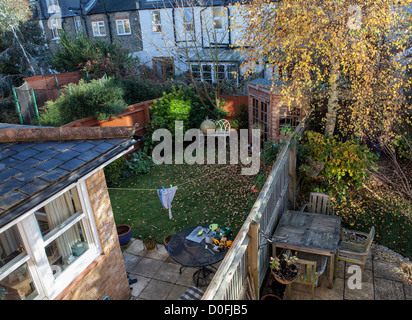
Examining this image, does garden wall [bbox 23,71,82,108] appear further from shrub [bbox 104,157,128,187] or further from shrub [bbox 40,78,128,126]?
shrub [bbox 104,157,128,187]

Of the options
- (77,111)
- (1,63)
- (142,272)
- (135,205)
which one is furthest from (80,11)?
(142,272)

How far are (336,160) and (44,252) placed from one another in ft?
21.8

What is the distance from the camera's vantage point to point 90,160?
13.6 feet

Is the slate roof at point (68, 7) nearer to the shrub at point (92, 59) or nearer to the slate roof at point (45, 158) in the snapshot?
the shrub at point (92, 59)

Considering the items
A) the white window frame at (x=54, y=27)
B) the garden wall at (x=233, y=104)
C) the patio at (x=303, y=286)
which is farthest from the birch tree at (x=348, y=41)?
the white window frame at (x=54, y=27)

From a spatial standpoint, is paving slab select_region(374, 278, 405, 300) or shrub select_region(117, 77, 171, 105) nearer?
paving slab select_region(374, 278, 405, 300)

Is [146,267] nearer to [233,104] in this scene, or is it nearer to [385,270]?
[385,270]

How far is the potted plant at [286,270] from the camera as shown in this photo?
5.07 m

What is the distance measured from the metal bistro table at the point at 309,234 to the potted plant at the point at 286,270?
1.61 feet

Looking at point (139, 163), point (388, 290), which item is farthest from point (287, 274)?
point (139, 163)

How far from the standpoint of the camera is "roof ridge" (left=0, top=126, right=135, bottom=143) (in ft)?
14.9

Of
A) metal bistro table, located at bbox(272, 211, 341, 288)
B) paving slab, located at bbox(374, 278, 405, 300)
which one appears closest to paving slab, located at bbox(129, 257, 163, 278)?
metal bistro table, located at bbox(272, 211, 341, 288)

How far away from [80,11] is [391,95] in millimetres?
23876
